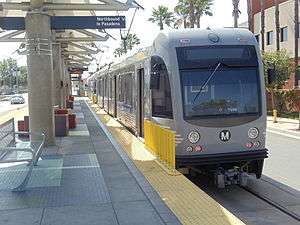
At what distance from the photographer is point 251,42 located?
9867 mm

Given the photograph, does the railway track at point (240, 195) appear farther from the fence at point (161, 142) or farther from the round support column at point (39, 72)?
the round support column at point (39, 72)

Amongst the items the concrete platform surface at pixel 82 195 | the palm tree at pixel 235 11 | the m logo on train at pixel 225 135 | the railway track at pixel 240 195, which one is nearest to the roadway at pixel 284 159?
the railway track at pixel 240 195

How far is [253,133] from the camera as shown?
9500mm

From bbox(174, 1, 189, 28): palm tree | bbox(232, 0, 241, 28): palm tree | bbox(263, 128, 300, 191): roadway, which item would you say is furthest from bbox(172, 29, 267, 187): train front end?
bbox(174, 1, 189, 28): palm tree

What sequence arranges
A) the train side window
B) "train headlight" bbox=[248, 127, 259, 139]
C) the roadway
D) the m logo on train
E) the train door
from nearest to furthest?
the m logo on train → "train headlight" bbox=[248, 127, 259, 139] → the roadway → the train door → the train side window

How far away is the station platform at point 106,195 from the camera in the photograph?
6.40 meters

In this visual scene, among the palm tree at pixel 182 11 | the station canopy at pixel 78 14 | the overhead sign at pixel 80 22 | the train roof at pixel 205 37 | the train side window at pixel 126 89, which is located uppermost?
the palm tree at pixel 182 11

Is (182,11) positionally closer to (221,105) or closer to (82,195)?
(221,105)

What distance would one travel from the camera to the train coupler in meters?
9.08

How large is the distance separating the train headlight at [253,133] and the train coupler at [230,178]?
74cm

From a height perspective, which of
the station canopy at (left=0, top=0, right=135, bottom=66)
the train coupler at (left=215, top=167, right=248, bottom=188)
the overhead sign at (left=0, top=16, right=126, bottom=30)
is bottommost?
the train coupler at (left=215, top=167, right=248, bottom=188)

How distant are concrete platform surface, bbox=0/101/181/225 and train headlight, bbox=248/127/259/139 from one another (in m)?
2.20

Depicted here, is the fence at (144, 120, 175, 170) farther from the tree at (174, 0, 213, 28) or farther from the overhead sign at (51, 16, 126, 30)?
the tree at (174, 0, 213, 28)

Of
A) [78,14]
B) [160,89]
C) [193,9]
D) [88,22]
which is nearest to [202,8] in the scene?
[193,9]
